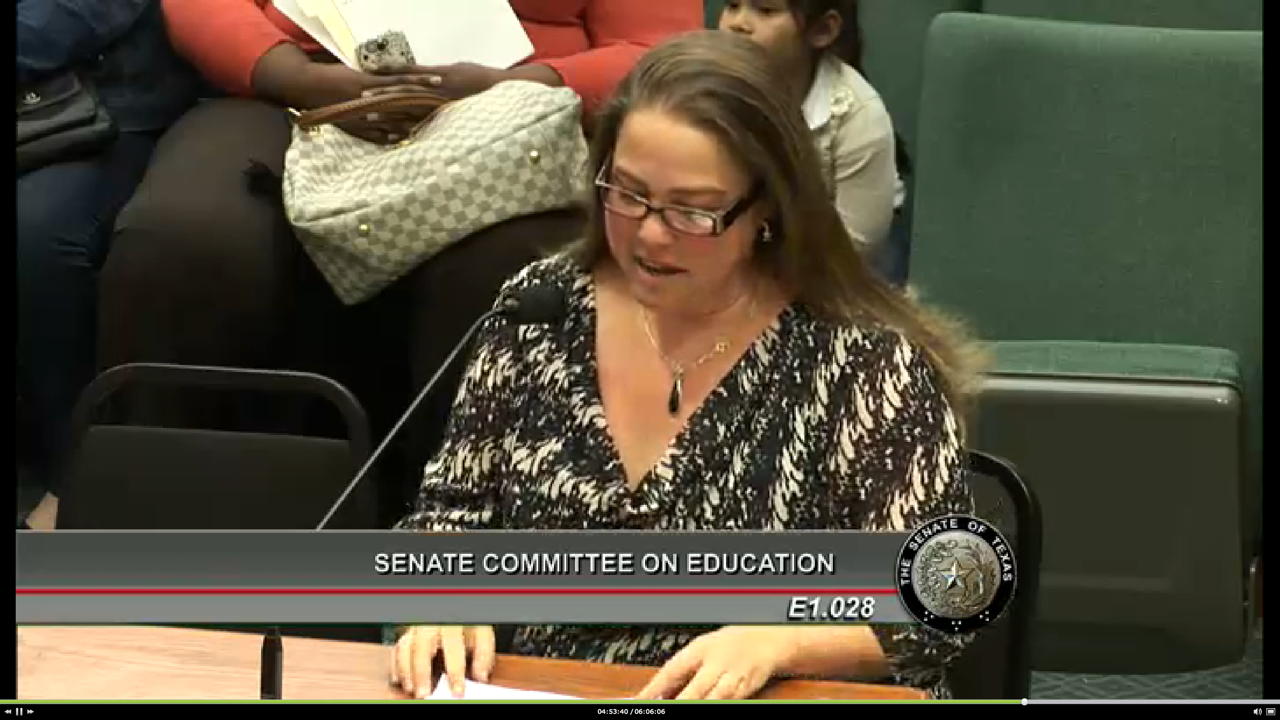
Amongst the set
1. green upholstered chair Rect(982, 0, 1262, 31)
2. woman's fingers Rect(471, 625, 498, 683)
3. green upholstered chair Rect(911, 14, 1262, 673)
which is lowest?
green upholstered chair Rect(911, 14, 1262, 673)

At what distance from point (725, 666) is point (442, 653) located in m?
0.21

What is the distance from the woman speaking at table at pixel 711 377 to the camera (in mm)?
1417

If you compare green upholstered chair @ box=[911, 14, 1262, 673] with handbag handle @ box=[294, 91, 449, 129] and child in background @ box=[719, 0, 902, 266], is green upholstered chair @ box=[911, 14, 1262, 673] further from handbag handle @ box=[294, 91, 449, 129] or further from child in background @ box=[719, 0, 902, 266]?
handbag handle @ box=[294, 91, 449, 129]

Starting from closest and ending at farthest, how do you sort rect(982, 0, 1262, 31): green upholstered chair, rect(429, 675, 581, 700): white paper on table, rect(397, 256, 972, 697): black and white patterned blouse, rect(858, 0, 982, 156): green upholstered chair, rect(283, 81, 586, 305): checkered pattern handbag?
rect(429, 675, 581, 700): white paper on table < rect(397, 256, 972, 697): black and white patterned blouse < rect(283, 81, 586, 305): checkered pattern handbag < rect(858, 0, 982, 156): green upholstered chair < rect(982, 0, 1262, 31): green upholstered chair

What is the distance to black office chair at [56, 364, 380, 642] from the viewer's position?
1617 mm

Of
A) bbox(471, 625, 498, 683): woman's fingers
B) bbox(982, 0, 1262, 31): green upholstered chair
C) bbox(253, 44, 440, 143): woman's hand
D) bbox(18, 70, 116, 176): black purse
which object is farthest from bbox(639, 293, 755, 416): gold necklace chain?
bbox(982, 0, 1262, 31): green upholstered chair

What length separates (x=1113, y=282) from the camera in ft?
6.50

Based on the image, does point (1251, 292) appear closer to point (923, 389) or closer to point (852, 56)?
point (852, 56)

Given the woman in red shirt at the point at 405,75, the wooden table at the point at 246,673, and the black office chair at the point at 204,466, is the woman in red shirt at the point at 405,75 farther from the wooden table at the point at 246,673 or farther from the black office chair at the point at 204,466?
the wooden table at the point at 246,673

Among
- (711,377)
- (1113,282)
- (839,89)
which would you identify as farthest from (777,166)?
(1113,282)

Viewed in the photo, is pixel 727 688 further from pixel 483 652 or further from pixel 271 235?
pixel 271 235

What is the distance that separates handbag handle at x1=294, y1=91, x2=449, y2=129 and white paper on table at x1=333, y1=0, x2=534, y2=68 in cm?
4

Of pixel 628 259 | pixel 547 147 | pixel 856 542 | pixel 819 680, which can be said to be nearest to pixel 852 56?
pixel 547 147

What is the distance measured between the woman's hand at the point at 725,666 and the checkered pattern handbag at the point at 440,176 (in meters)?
0.54
